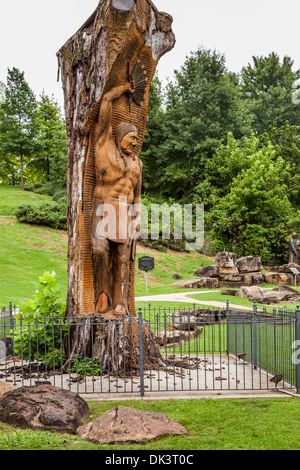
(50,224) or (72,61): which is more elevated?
(72,61)

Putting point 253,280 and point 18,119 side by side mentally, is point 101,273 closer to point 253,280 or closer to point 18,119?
point 253,280

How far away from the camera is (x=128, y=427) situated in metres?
5.05

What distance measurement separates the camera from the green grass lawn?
186 inches

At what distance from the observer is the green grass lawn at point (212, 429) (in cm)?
473

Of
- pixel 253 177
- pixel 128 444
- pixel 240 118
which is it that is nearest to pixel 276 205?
pixel 253 177

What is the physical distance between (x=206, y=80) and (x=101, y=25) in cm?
3352

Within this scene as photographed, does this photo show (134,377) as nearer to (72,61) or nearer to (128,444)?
(128,444)

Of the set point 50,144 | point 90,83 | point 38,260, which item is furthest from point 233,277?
point 50,144

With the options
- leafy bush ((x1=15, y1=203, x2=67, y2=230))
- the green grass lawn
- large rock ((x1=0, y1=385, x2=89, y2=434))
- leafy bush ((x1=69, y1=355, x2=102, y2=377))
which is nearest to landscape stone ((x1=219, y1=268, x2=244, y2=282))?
leafy bush ((x1=15, y1=203, x2=67, y2=230))

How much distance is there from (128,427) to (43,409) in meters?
1.10

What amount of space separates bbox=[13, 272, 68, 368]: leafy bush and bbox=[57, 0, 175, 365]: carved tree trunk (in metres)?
0.32

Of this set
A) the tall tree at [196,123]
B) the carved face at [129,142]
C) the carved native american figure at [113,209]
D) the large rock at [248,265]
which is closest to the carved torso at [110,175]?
the carved native american figure at [113,209]

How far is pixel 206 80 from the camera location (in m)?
40.0

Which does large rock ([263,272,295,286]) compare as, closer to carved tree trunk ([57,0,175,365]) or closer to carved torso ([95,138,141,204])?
carved tree trunk ([57,0,175,365])
